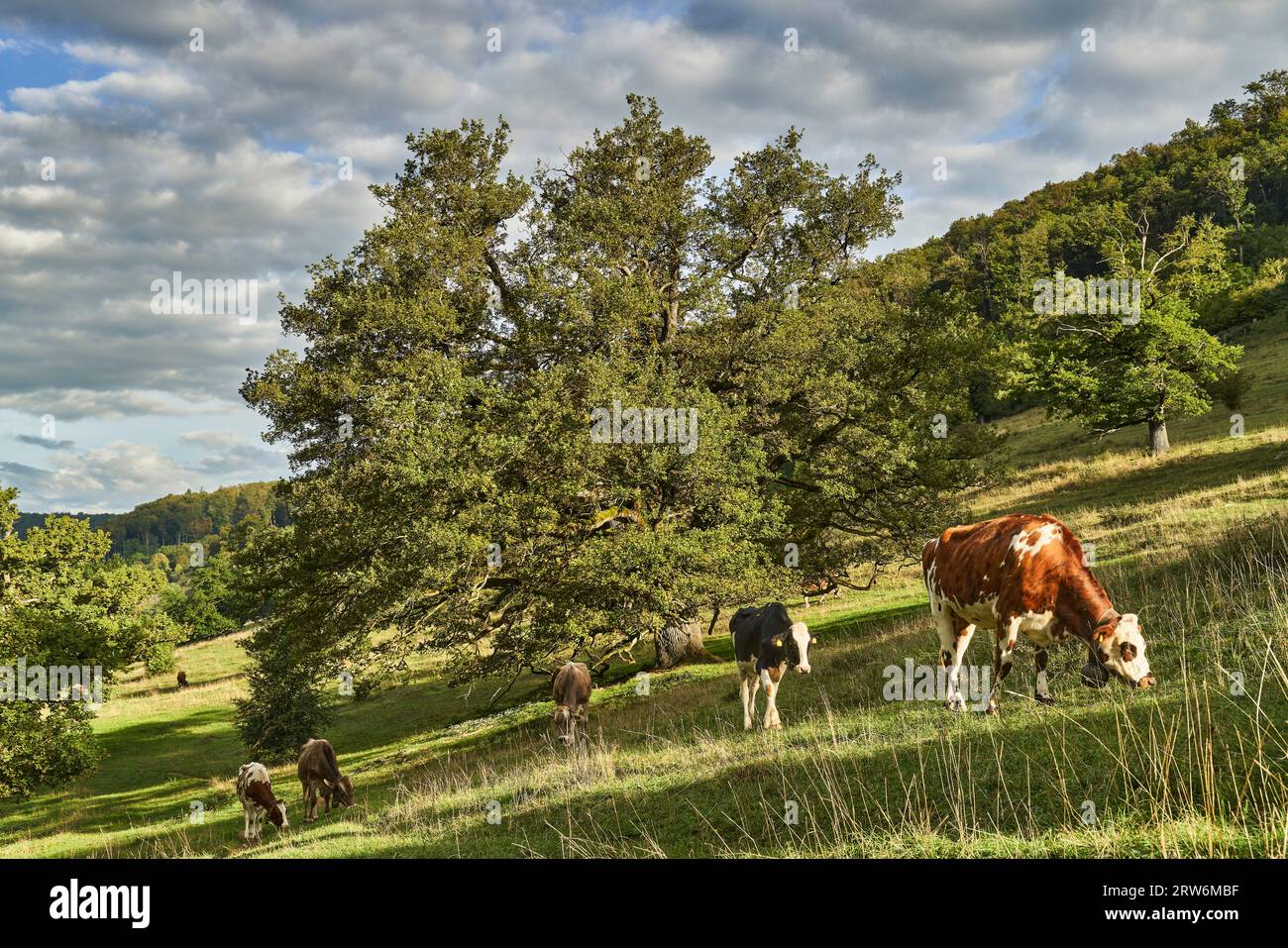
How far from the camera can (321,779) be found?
21.0 metres

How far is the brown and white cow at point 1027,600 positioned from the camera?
1009 cm

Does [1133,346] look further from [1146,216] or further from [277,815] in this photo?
[277,815]

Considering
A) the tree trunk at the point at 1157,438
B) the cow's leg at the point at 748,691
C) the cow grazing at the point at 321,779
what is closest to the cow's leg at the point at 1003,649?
the cow's leg at the point at 748,691

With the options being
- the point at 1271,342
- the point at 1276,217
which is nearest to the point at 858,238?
the point at 1271,342

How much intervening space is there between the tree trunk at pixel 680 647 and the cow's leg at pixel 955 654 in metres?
16.1

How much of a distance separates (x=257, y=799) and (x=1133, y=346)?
1833 inches

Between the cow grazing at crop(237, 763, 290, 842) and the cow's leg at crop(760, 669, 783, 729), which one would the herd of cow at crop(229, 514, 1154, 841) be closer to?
the cow's leg at crop(760, 669, 783, 729)

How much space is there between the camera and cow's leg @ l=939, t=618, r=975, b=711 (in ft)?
37.6

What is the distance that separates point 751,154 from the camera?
27.6m

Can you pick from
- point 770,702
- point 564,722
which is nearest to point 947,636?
point 770,702

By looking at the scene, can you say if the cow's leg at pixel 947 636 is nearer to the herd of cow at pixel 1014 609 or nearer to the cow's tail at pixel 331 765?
the herd of cow at pixel 1014 609

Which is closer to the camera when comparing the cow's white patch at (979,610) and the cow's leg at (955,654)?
the cow's leg at (955,654)
